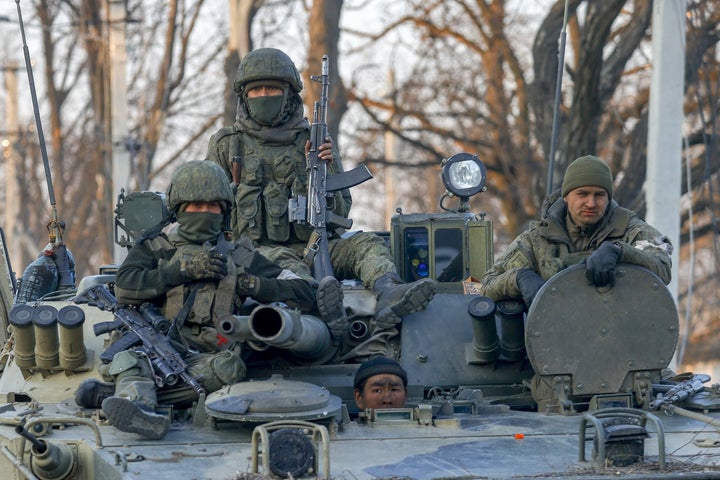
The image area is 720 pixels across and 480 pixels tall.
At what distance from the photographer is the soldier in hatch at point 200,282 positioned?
9500 millimetres

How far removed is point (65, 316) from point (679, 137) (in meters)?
9.58

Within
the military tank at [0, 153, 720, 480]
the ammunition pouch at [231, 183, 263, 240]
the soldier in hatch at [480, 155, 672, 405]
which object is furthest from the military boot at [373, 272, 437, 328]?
the ammunition pouch at [231, 183, 263, 240]

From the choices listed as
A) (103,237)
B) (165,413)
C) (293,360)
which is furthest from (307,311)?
(103,237)

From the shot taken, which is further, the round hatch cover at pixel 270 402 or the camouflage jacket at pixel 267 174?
the camouflage jacket at pixel 267 174

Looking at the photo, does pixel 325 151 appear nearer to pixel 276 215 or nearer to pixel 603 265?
pixel 276 215

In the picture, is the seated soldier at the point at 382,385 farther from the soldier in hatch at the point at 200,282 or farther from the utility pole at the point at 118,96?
the utility pole at the point at 118,96

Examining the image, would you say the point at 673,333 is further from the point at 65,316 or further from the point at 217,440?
the point at 65,316

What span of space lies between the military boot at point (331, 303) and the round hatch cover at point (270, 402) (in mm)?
999

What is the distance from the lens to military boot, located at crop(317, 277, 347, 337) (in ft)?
32.8

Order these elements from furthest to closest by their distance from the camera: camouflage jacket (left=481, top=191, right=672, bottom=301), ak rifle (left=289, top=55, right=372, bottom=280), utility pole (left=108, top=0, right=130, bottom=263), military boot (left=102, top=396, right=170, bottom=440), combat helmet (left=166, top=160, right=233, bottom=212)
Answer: utility pole (left=108, top=0, right=130, bottom=263) < ak rifle (left=289, top=55, right=372, bottom=280) < camouflage jacket (left=481, top=191, right=672, bottom=301) < combat helmet (left=166, top=160, right=233, bottom=212) < military boot (left=102, top=396, right=170, bottom=440)

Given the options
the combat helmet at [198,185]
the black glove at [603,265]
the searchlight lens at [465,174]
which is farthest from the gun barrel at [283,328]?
the searchlight lens at [465,174]

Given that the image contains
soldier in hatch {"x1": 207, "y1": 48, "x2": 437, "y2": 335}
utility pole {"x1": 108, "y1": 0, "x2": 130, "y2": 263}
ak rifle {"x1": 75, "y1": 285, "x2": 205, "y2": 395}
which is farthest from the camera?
utility pole {"x1": 108, "y1": 0, "x2": 130, "y2": 263}

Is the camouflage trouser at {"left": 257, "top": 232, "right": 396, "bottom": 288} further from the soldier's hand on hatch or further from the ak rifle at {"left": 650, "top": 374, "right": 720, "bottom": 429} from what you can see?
the ak rifle at {"left": 650, "top": 374, "right": 720, "bottom": 429}

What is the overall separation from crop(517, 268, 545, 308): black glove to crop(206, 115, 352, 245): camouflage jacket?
189 centimetres
